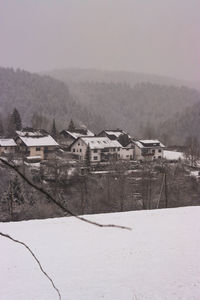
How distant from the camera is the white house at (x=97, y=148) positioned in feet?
66.5

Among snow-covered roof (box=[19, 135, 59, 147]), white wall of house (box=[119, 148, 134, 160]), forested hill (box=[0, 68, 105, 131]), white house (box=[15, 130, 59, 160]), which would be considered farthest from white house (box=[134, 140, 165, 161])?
forested hill (box=[0, 68, 105, 131])

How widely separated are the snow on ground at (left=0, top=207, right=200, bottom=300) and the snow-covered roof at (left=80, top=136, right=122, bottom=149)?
12.4 meters

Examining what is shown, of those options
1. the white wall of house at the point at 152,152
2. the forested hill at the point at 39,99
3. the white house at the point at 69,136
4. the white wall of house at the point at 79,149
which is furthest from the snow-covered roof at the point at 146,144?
the forested hill at the point at 39,99

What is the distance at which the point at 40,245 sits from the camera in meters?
6.33

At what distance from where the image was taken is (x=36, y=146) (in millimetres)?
19203

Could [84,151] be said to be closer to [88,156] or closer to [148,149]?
[88,156]

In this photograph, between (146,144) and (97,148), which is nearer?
(97,148)

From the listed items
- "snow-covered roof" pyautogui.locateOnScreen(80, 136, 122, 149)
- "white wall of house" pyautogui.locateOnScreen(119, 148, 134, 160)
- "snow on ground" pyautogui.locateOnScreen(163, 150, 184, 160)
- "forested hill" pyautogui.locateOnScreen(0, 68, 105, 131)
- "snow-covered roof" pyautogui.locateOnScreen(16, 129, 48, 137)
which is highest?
"forested hill" pyautogui.locateOnScreen(0, 68, 105, 131)

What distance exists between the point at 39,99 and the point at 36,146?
31111mm

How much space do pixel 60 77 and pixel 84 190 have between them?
51927mm

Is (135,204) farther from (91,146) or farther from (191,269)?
(91,146)

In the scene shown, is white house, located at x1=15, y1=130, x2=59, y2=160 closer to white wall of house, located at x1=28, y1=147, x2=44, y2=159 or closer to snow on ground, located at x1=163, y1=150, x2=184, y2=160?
white wall of house, located at x1=28, y1=147, x2=44, y2=159

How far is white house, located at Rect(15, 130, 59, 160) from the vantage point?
19.1m

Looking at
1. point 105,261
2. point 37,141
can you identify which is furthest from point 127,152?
point 105,261
